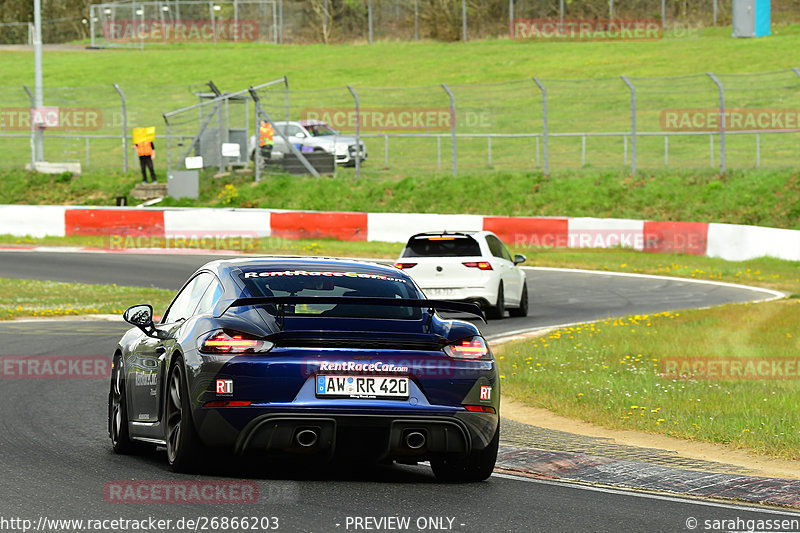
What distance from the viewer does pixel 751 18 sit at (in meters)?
61.9

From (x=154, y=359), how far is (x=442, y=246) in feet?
39.0

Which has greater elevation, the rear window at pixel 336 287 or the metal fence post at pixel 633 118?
the metal fence post at pixel 633 118

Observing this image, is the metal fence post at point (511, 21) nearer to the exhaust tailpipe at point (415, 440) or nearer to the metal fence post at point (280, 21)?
the metal fence post at point (280, 21)

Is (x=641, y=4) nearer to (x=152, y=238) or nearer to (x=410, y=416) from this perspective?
(x=152, y=238)

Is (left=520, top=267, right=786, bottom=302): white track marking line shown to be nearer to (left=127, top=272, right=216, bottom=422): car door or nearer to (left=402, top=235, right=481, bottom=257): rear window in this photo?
(left=402, top=235, right=481, bottom=257): rear window

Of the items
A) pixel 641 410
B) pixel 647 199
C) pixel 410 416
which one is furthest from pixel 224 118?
pixel 410 416

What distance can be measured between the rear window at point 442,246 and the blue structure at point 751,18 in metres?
45.1

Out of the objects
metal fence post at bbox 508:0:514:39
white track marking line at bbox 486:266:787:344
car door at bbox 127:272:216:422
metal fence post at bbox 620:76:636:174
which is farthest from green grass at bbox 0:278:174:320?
metal fence post at bbox 508:0:514:39

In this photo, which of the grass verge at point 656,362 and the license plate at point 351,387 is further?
the grass verge at point 656,362

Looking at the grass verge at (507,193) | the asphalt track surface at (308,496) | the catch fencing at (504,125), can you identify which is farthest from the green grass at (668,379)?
the catch fencing at (504,125)

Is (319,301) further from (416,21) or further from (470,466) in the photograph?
(416,21)

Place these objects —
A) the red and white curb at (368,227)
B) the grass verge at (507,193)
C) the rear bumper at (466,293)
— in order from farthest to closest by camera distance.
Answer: the grass verge at (507,193), the red and white curb at (368,227), the rear bumper at (466,293)

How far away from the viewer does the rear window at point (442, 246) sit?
20031mm

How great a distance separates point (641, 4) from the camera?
220 feet
